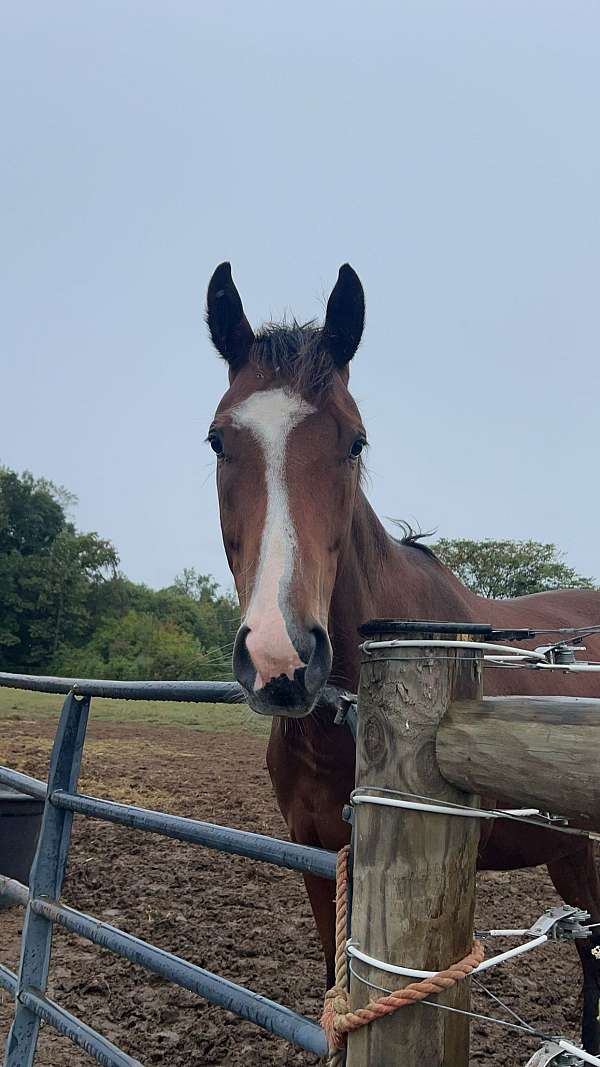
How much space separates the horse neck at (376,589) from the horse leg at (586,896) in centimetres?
136

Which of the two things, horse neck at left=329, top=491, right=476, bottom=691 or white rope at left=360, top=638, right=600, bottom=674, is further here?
horse neck at left=329, top=491, right=476, bottom=691

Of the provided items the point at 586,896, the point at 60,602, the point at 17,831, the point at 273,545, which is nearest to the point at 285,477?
the point at 273,545

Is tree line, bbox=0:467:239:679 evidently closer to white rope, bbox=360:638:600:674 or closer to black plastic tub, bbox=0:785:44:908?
black plastic tub, bbox=0:785:44:908

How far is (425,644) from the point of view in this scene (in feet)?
4.18

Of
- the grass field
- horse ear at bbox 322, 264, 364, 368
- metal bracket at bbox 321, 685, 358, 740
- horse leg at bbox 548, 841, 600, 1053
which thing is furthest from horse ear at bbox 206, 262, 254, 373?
the grass field

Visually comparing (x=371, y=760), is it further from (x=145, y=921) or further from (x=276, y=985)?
(x=145, y=921)

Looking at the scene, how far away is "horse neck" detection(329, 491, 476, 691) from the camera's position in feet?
8.11

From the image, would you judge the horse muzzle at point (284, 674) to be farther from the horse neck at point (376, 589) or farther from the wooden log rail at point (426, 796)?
the horse neck at point (376, 589)

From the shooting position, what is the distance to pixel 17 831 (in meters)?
4.52

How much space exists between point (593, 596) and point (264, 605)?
3.43 m

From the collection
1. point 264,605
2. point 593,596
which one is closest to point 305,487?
point 264,605

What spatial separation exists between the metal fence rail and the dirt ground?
3.37ft

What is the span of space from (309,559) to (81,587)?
39536 millimetres

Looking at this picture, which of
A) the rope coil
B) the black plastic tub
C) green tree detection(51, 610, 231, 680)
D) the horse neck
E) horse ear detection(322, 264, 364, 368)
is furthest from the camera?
green tree detection(51, 610, 231, 680)
